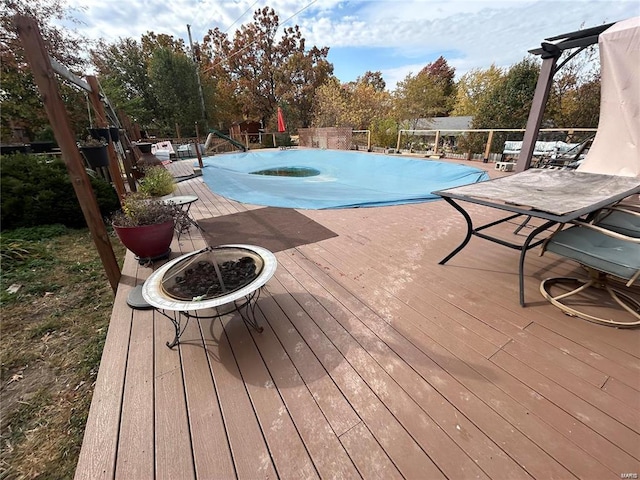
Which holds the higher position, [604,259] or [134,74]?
[134,74]

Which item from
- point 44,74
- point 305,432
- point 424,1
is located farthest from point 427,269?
point 424,1

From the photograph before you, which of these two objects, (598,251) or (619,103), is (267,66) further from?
(598,251)

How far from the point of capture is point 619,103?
9.24 feet

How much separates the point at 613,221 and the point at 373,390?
7.85 feet

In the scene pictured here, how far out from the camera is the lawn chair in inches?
64.6

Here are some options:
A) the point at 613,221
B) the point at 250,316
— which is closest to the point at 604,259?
the point at 613,221

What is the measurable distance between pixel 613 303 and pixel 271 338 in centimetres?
244

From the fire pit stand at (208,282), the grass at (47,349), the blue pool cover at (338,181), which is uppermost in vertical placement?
the fire pit stand at (208,282)

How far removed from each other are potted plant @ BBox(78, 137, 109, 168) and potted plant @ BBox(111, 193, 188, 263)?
828 millimetres

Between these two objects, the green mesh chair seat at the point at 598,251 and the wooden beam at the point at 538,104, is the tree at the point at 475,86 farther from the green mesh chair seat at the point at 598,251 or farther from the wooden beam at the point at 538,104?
the green mesh chair seat at the point at 598,251

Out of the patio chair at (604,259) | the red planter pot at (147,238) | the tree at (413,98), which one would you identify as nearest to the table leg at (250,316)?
the red planter pot at (147,238)

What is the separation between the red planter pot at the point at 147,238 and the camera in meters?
2.39

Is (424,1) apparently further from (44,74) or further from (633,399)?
(633,399)

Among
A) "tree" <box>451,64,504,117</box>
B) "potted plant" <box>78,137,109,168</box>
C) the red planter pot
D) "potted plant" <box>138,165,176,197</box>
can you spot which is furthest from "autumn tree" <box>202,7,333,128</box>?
the red planter pot
